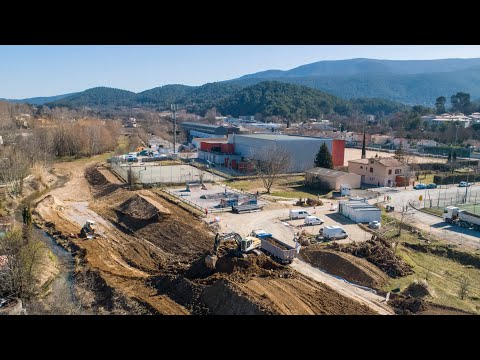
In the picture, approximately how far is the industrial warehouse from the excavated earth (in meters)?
6.86

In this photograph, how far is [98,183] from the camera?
16.1m

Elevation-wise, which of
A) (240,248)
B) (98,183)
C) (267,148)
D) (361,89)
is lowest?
(98,183)

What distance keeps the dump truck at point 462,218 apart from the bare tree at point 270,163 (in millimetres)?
5393

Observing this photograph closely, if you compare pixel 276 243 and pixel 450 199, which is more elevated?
pixel 276 243

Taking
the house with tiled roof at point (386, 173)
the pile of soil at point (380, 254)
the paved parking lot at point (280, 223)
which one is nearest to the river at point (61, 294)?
the paved parking lot at point (280, 223)

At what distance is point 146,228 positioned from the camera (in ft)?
33.0

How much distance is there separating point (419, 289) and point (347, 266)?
1.25 meters

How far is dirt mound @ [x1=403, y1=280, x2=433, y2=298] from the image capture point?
631 centimetres

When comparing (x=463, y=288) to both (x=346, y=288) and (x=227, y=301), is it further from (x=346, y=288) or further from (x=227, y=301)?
(x=227, y=301)

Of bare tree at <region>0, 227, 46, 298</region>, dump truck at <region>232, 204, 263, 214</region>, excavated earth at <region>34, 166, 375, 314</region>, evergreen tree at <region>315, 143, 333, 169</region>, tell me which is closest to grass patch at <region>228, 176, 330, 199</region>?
evergreen tree at <region>315, 143, 333, 169</region>

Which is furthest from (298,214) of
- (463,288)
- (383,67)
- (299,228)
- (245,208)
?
(383,67)
